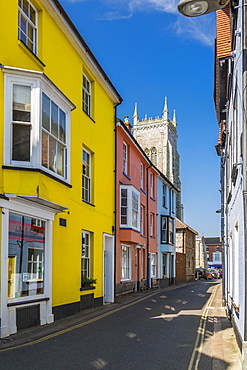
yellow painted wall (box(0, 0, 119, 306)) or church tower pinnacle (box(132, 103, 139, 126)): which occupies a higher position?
church tower pinnacle (box(132, 103, 139, 126))

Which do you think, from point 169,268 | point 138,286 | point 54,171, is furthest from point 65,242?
point 169,268

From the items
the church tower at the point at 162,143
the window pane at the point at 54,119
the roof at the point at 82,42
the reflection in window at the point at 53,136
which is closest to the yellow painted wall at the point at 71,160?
the roof at the point at 82,42

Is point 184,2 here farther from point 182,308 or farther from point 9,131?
point 182,308

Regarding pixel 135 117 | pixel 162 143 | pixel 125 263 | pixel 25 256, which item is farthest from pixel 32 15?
pixel 135 117

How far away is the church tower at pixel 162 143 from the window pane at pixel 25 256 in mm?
84311

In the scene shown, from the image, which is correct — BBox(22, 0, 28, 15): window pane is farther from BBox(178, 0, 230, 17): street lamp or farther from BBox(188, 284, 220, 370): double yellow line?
BBox(188, 284, 220, 370): double yellow line

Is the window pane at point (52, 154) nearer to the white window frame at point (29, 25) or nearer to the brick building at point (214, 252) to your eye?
the white window frame at point (29, 25)

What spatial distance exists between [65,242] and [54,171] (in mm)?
2490

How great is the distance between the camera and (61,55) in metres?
13.5

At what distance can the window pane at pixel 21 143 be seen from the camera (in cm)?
1047

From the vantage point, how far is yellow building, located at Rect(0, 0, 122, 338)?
402 inches

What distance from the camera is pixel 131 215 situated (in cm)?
2169

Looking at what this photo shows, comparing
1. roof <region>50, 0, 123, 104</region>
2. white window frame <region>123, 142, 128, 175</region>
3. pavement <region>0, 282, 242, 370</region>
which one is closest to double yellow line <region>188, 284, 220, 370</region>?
pavement <region>0, 282, 242, 370</region>

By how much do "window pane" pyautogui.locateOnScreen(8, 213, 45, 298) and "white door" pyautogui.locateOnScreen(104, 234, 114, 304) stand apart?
693cm
